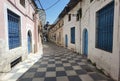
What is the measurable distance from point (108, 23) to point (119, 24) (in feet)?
3.26

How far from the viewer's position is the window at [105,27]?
4.42 metres

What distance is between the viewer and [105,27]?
4.96 metres

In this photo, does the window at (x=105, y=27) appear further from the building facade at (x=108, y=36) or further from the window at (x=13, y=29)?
the window at (x=13, y=29)

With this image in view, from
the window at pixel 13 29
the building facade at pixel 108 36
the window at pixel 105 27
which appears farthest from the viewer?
the window at pixel 13 29

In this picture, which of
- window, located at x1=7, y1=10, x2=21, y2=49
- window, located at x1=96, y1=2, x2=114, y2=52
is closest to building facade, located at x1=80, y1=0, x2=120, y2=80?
window, located at x1=96, y1=2, x2=114, y2=52

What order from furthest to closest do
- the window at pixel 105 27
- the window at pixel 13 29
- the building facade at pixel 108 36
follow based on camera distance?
the window at pixel 13 29 < the window at pixel 105 27 < the building facade at pixel 108 36

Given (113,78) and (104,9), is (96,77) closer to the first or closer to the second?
(113,78)

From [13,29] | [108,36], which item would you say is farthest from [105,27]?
[13,29]

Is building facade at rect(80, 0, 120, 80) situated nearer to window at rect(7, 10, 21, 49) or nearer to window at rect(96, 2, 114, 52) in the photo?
window at rect(96, 2, 114, 52)

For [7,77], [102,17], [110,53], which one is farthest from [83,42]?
[7,77]

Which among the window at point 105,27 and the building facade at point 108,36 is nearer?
the building facade at point 108,36

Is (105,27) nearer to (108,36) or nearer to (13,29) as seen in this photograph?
(108,36)

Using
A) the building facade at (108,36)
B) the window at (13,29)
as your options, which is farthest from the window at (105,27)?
the window at (13,29)

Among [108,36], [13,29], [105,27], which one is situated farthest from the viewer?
[13,29]
